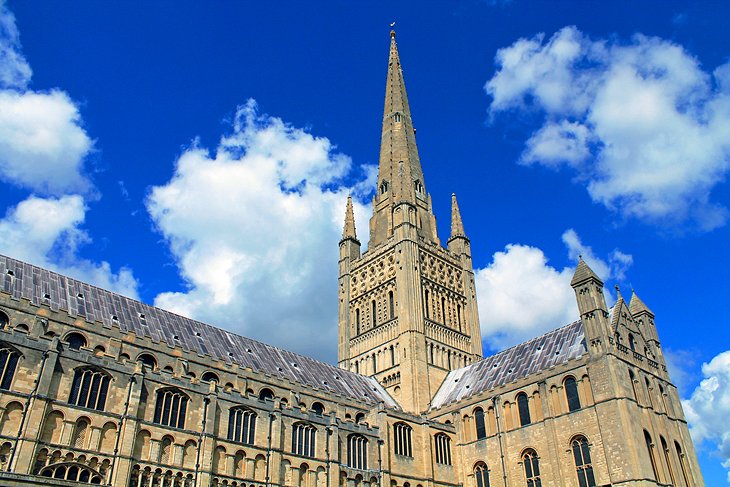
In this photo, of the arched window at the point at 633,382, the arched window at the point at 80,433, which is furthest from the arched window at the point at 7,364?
the arched window at the point at 633,382

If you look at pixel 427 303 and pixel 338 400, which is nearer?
pixel 338 400

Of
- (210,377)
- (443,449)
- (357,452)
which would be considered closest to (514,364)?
(443,449)

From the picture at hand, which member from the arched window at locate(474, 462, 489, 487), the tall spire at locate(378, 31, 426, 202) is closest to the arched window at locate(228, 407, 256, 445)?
the arched window at locate(474, 462, 489, 487)

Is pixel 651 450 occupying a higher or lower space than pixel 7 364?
lower

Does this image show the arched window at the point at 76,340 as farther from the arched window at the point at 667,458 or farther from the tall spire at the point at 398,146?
the arched window at the point at 667,458

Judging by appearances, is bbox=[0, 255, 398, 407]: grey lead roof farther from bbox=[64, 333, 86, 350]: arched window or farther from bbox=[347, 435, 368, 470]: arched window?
bbox=[347, 435, 368, 470]: arched window

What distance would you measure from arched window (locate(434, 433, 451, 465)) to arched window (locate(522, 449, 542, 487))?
7.64 metres

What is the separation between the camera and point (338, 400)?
54.0m

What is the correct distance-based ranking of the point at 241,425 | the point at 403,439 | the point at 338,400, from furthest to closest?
the point at 338,400, the point at 403,439, the point at 241,425

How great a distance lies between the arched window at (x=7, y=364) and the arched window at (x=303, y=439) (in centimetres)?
1948

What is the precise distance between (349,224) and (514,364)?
31732 millimetres

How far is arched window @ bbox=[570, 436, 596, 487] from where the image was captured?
4469cm

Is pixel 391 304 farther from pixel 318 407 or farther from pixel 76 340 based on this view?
pixel 76 340

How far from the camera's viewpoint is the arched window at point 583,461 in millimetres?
44694
